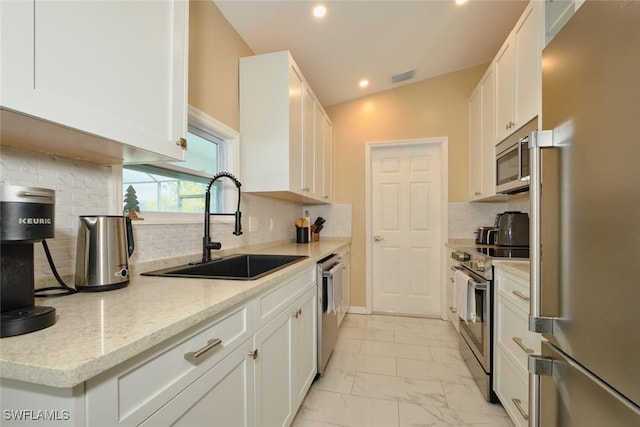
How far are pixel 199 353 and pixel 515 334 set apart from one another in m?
1.61

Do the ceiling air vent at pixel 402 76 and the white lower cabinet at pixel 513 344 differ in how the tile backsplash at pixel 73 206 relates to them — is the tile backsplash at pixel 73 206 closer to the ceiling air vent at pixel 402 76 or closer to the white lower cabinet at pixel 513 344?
the white lower cabinet at pixel 513 344

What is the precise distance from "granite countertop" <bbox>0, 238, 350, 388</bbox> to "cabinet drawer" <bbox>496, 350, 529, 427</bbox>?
1.44 meters

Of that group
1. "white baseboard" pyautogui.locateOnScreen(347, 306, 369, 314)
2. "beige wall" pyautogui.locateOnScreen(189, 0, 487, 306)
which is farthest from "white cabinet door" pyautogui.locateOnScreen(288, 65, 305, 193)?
"white baseboard" pyautogui.locateOnScreen(347, 306, 369, 314)

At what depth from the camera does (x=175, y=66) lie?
1.07m

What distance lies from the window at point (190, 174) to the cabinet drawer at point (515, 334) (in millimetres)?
1931

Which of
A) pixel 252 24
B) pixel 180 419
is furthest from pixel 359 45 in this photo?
pixel 180 419

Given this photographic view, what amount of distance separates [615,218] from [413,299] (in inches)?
120

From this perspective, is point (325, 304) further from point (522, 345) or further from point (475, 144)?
point (475, 144)

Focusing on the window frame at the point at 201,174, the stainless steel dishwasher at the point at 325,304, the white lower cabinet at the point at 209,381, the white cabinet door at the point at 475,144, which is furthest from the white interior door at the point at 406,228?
the white lower cabinet at the point at 209,381

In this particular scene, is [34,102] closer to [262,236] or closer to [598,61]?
[598,61]

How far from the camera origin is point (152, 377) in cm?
63

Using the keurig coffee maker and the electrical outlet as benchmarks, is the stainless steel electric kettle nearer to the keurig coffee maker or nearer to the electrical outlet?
the keurig coffee maker

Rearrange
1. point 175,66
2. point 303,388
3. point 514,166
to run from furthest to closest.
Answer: point 514,166
point 303,388
point 175,66

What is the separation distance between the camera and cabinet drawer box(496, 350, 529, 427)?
1400 mm
